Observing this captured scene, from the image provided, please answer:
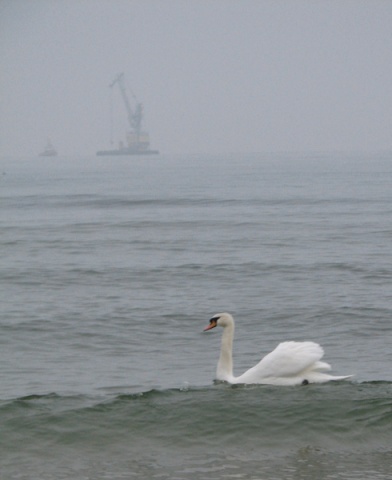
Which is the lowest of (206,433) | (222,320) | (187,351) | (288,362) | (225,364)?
(187,351)

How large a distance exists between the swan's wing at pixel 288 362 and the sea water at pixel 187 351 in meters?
0.20

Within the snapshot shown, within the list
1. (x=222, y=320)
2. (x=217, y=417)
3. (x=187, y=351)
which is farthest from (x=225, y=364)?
(x=187, y=351)

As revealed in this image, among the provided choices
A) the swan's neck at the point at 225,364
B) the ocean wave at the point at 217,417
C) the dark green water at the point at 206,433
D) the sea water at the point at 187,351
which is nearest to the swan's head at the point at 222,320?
the swan's neck at the point at 225,364

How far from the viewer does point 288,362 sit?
1223 centimetres

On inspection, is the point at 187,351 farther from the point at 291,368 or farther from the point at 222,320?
the point at 291,368

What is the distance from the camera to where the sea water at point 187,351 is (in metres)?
10.1

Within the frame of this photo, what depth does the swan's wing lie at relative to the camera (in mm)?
12203

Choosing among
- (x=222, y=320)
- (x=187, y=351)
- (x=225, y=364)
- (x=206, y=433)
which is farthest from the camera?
(x=187, y=351)

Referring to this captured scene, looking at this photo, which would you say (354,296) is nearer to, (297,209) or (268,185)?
(297,209)

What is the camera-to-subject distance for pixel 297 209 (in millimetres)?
42938

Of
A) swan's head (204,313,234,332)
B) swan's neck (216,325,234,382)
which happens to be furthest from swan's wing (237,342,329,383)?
swan's head (204,313,234,332)

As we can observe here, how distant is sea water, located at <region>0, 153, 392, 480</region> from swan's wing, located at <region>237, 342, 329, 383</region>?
8.0 inches

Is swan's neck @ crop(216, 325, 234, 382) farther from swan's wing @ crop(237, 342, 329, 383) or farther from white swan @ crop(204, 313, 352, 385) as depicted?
swan's wing @ crop(237, 342, 329, 383)

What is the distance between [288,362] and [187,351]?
114 inches
